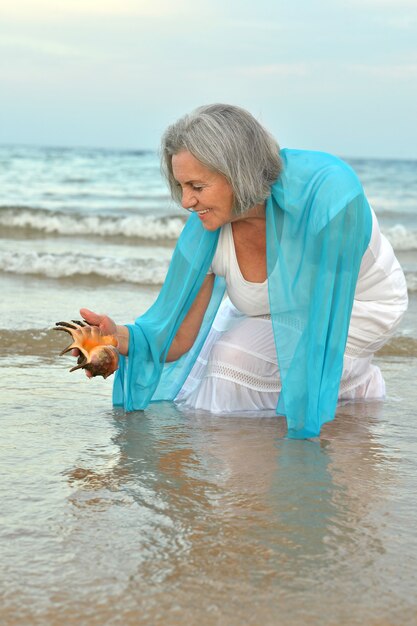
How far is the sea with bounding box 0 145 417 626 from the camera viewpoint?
2260 mm

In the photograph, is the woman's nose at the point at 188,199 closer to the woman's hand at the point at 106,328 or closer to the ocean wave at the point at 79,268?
the woman's hand at the point at 106,328

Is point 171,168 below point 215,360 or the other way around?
the other way around

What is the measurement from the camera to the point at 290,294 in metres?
3.79

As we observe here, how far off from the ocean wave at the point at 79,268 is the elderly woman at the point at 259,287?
486 cm

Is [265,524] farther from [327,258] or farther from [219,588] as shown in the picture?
[327,258]

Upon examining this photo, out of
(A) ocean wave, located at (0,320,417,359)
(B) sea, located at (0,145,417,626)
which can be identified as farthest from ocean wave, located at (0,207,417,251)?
(B) sea, located at (0,145,417,626)

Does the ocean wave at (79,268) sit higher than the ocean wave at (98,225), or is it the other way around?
the ocean wave at (98,225)

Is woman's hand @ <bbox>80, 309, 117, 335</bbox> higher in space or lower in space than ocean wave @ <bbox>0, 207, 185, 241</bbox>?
higher

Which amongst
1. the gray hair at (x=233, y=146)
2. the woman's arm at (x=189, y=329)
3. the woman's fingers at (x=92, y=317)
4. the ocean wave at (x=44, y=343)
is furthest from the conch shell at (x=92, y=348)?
the ocean wave at (x=44, y=343)

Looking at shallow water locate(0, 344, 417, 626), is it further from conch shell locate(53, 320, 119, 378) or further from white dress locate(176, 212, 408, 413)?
conch shell locate(53, 320, 119, 378)

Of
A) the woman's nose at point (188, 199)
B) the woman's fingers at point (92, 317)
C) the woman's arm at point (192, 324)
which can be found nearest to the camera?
the woman's nose at point (188, 199)

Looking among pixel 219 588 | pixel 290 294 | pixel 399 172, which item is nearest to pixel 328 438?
pixel 290 294

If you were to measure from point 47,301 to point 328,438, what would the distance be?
13.6 ft

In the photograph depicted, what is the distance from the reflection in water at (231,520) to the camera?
2293mm
